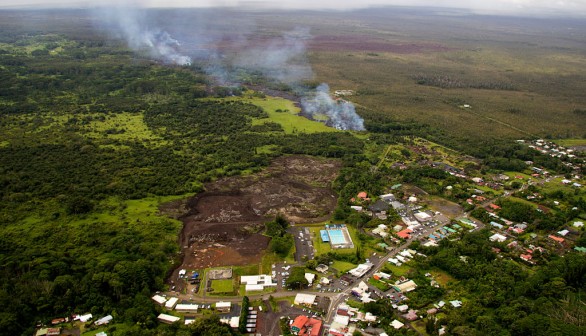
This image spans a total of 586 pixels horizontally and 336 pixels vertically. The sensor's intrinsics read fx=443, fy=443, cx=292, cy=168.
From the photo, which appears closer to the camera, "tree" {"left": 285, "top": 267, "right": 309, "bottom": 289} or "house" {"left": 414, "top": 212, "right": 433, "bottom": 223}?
"tree" {"left": 285, "top": 267, "right": 309, "bottom": 289}

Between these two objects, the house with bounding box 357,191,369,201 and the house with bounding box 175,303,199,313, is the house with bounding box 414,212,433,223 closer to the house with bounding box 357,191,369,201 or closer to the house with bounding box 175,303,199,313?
the house with bounding box 357,191,369,201

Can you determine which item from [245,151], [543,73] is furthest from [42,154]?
[543,73]

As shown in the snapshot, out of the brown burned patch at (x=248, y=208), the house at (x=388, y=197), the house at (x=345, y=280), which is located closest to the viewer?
the house at (x=345, y=280)

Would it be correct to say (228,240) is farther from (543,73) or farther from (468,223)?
(543,73)

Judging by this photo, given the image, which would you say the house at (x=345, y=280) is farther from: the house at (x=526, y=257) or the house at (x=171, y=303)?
the house at (x=526, y=257)

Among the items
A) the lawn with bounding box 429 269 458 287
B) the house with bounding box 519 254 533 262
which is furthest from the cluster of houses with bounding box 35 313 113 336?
the house with bounding box 519 254 533 262

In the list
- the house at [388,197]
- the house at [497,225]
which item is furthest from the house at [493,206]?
the house at [388,197]
